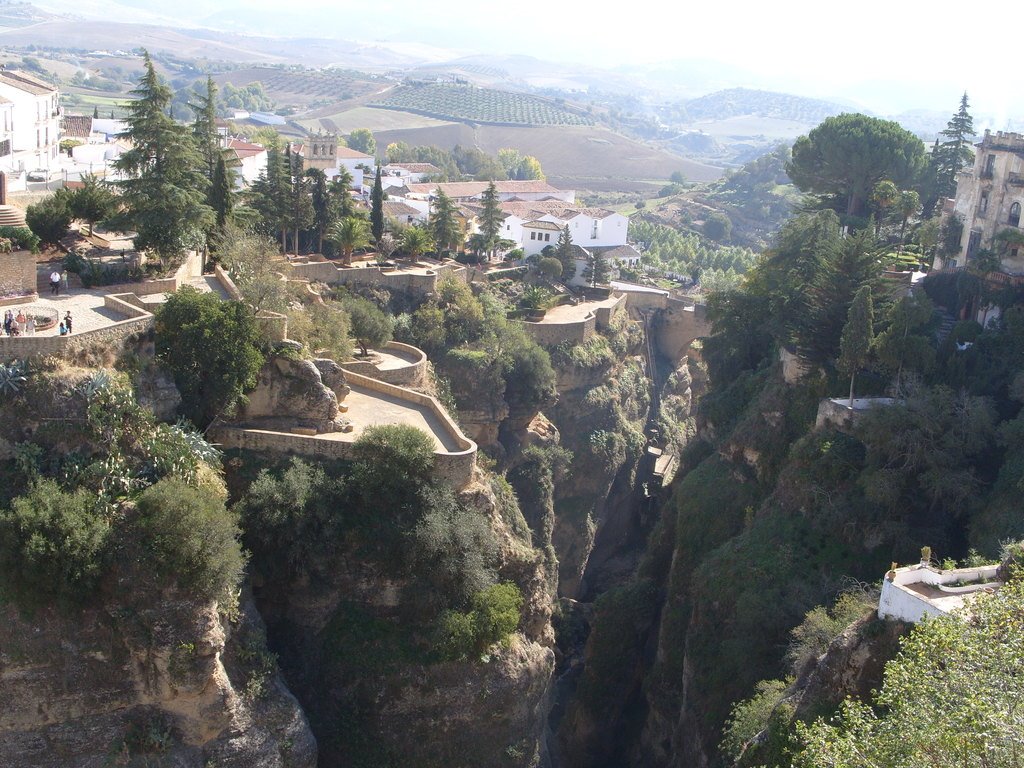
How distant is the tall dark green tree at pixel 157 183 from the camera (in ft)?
107

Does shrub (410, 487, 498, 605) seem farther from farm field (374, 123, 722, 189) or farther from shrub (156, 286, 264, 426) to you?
farm field (374, 123, 722, 189)

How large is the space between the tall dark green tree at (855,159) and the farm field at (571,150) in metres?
80.1

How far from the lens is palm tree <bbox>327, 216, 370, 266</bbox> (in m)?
43.6

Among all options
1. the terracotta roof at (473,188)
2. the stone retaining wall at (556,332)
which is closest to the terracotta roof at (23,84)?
the stone retaining wall at (556,332)

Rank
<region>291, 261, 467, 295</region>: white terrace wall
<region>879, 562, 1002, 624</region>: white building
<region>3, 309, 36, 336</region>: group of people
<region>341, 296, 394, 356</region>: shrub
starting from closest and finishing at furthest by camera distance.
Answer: <region>879, 562, 1002, 624</region>: white building
<region>3, 309, 36, 336</region>: group of people
<region>341, 296, 394, 356</region>: shrub
<region>291, 261, 467, 295</region>: white terrace wall

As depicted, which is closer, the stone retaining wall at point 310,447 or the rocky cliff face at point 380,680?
the rocky cliff face at point 380,680

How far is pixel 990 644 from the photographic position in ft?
53.0

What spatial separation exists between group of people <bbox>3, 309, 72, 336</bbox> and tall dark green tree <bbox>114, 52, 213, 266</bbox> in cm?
679

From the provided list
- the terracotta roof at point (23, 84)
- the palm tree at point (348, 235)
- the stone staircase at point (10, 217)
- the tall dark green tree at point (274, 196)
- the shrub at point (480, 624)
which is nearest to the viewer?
the shrub at point (480, 624)

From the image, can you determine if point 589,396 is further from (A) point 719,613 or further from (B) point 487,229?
(A) point 719,613

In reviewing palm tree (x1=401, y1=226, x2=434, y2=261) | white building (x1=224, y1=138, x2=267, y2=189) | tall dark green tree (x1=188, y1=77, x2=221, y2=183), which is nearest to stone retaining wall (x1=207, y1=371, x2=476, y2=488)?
tall dark green tree (x1=188, y1=77, x2=221, y2=183)

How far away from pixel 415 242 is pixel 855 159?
65.4 ft

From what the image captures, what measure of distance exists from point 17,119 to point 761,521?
31.7 m

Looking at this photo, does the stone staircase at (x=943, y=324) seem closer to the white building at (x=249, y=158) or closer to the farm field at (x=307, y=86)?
the white building at (x=249, y=158)
